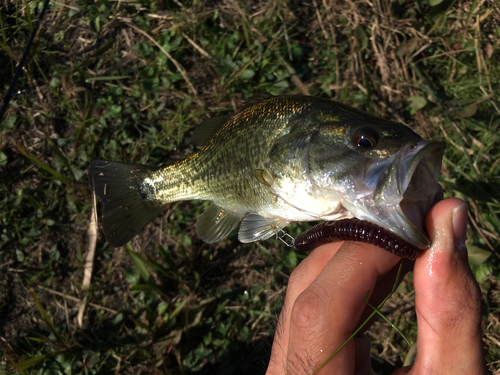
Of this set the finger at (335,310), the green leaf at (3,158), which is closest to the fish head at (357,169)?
the finger at (335,310)

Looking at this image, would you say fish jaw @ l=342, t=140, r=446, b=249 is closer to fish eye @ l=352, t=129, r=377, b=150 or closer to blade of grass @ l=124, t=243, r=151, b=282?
fish eye @ l=352, t=129, r=377, b=150

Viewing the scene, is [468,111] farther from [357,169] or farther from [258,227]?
[258,227]

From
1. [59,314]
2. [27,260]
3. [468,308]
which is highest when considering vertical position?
[468,308]

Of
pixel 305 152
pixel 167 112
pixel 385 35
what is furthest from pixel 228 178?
pixel 385 35

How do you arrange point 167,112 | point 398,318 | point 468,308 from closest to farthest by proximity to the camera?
point 468,308, point 398,318, point 167,112

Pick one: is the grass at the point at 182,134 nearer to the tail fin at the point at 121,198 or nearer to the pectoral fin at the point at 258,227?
the tail fin at the point at 121,198

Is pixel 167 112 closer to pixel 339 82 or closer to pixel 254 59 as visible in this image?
pixel 254 59
